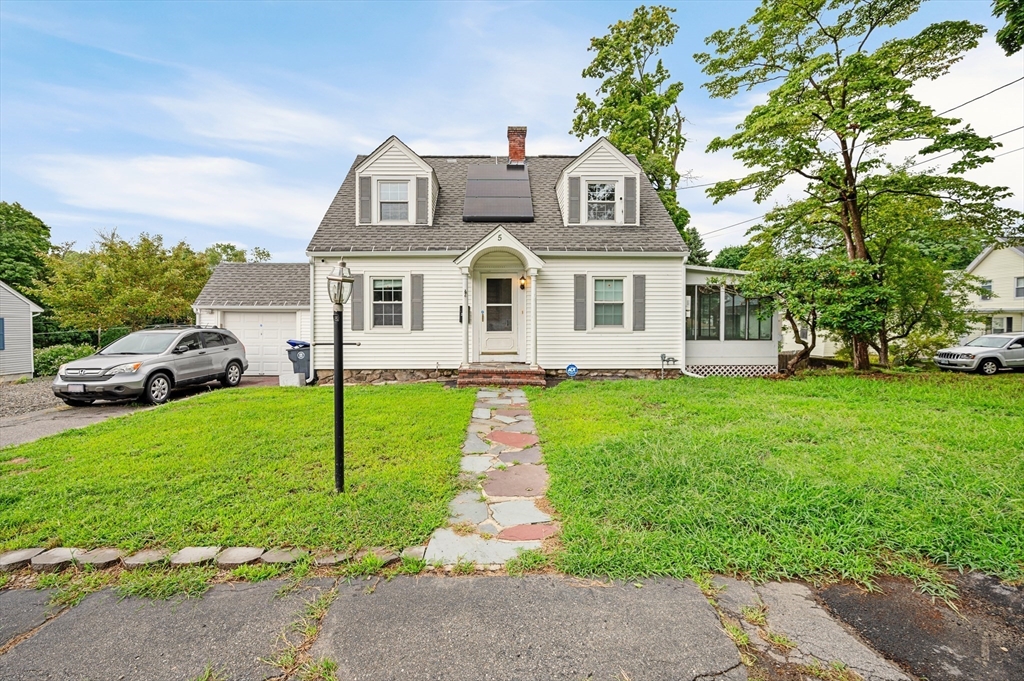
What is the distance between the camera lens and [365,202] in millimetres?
10688

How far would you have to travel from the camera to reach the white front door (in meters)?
10.8

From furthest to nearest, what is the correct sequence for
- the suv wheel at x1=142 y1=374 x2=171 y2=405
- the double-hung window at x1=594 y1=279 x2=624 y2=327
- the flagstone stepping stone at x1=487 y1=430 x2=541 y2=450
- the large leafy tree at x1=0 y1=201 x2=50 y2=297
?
the large leafy tree at x1=0 y1=201 x2=50 y2=297, the double-hung window at x1=594 y1=279 x2=624 y2=327, the suv wheel at x1=142 y1=374 x2=171 y2=405, the flagstone stepping stone at x1=487 y1=430 x2=541 y2=450

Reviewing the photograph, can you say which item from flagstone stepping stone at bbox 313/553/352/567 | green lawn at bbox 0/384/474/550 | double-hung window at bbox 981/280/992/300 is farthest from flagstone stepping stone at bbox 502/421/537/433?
double-hung window at bbox 981/280/992/300

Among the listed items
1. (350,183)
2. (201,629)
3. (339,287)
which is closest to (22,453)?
(339,287)

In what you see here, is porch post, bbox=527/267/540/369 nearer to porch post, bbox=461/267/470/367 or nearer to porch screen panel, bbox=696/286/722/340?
porch post, bbox=461/267/470/367

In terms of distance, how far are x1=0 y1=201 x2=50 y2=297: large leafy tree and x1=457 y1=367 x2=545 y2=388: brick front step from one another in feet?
68.0

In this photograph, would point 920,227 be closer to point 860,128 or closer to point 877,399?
point 860,128

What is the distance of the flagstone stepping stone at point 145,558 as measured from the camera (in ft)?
8.48

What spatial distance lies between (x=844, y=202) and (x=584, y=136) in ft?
32.1

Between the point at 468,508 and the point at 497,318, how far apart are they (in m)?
7.77

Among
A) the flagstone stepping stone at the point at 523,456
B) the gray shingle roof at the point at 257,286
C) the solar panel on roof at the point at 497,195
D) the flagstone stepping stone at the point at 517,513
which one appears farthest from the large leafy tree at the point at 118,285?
the flagstone stepping stone at the point at 517,513

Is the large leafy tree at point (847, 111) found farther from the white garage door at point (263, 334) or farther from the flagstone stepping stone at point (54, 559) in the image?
the white garage door at point (263, 334)

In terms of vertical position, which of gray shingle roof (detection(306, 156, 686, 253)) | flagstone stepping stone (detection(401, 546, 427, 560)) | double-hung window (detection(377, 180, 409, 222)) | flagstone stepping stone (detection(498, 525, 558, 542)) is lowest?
flagstone stepping stone (detection(498, 525, 558, 542))

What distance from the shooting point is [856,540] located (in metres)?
2.79
